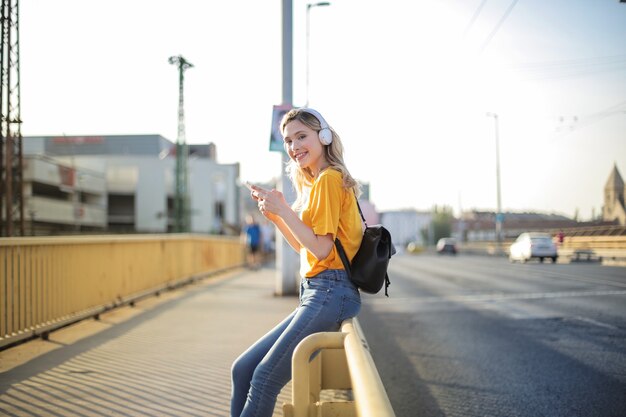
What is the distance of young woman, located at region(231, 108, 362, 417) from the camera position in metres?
2.46

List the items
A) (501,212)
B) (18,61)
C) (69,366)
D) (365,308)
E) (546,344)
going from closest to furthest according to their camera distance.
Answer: (69,366)
(546,344)
(365,308)
(18,61)
(501,212)

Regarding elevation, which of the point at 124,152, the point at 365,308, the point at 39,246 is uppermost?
the point at 124,152

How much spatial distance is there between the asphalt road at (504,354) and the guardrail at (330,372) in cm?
172

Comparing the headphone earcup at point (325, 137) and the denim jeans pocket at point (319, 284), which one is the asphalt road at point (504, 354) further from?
the headphone earcup at point (325, 137)

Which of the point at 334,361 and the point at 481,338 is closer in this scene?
the point at 334,361

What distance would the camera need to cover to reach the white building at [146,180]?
72.3 m

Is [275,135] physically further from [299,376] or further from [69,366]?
[299,376]

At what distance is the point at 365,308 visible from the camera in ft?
34.3

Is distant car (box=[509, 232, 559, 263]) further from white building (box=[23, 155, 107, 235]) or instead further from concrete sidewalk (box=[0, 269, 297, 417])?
white building (box=[23, 155, 107, 235])

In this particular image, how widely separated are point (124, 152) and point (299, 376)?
325ft

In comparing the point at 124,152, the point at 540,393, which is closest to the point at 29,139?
the point at 124,152

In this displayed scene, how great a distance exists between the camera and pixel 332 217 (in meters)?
2.49

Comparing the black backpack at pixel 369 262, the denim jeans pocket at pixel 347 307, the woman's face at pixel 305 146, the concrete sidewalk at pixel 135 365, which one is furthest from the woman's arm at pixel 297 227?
the concrete sidewalk at pixel 135 365

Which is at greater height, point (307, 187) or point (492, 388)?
point (307, 187)
